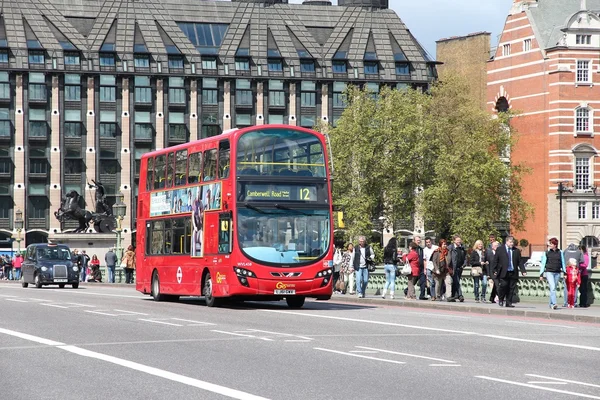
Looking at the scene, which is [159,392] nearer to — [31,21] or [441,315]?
[441,315]

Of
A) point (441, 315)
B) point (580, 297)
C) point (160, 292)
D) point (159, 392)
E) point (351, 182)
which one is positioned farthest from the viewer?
point (351, 182)

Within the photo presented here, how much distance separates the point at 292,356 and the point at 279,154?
1386cm

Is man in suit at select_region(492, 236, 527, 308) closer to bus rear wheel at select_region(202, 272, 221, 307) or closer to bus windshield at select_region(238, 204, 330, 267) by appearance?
bus windshield at select_region(238, 204, 330, 267)

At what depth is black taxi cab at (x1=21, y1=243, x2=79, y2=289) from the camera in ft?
169

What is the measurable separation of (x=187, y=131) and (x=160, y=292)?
71.4 metres

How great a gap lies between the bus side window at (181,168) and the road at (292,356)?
A: 6342 mm

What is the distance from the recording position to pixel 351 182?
76.8m

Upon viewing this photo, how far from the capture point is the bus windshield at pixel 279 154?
98.1ft

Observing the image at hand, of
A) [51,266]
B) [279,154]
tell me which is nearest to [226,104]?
[51,266]

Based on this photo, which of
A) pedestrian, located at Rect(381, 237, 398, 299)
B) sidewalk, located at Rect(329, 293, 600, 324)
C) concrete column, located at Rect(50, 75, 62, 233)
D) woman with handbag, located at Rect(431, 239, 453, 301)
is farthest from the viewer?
concrete column, located at Rect(50, 75, 62, 233)

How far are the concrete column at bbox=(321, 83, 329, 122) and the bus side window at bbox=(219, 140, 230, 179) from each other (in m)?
78.2

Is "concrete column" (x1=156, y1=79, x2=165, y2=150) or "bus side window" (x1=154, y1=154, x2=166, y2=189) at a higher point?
"concrete column" (x1=156, y1=79, x2=165, y2=150)

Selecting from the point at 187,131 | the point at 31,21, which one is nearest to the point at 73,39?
the point at 31,21

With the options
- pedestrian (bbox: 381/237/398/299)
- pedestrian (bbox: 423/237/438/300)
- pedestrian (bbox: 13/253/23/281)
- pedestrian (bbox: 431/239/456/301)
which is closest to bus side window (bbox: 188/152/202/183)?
pedestrian (bbox: 381/237/398/299)
